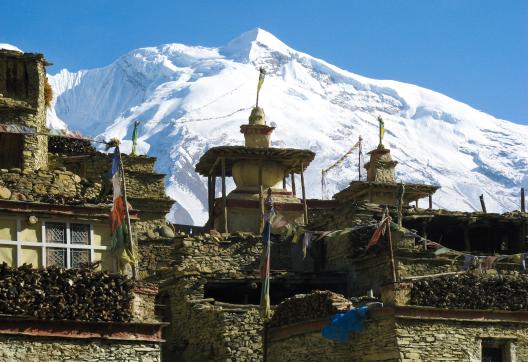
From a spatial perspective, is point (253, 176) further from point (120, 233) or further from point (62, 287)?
point (62, 287)

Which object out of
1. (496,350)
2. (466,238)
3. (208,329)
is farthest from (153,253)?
(496,350)

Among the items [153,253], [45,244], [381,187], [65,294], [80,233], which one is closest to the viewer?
[65,294]

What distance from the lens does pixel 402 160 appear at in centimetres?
19850

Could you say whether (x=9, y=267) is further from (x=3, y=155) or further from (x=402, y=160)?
(x=402, y=160)

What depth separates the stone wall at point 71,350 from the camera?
86.6ft

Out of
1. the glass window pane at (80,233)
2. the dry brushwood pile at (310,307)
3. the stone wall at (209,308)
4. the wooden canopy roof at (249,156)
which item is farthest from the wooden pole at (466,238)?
the glass window pane at (80,233)

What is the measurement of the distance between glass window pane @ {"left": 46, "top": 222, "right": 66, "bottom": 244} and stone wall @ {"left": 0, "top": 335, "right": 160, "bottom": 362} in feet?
12.0

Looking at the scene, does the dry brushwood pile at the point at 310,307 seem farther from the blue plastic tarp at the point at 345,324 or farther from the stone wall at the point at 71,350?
the stone wall at the point at 71,350

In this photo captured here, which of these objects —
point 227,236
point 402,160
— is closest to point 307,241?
point 227,236

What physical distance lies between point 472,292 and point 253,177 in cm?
1947

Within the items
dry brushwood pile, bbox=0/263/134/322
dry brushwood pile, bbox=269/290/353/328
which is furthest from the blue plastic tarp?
dry brushwood pile, bbox=0/263/134/322

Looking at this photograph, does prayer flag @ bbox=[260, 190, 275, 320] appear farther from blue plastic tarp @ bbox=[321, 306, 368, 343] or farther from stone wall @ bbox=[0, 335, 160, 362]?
stone wall @ bbox=[0, 335, 160, 362]

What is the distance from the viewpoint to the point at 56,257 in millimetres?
29750

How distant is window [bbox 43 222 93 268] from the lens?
97.5 ft
